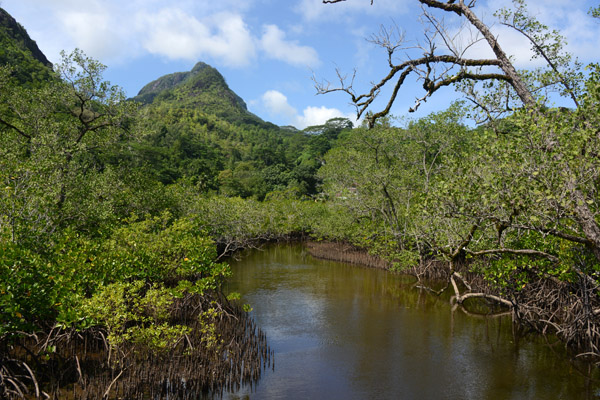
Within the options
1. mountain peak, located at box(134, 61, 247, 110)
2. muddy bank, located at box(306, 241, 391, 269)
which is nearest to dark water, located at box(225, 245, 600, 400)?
muddy bank, located at box(306, 241, 391, 269)

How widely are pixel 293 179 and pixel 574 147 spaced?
52.5m

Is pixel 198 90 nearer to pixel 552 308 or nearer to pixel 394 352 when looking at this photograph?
pixel 394 352

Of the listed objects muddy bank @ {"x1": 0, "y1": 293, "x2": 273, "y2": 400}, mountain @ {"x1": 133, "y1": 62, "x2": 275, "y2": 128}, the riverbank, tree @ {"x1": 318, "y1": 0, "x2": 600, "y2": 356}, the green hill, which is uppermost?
mountain @ {"x1": 133, "y1": 62, "x2": 275, "y2": 128}

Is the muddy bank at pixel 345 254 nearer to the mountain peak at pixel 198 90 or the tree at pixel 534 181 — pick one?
the tree at pixel 534 181

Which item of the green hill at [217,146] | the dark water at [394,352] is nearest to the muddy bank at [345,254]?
the dark water at [394,352]

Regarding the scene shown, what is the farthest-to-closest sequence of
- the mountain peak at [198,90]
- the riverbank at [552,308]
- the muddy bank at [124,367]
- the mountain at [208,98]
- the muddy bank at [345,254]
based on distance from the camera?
the mountain peak at [198,90] → the mountain at [208,98] → the muddy bank at [345,254] → the riverbank at [552,308] → the muddy bank at [124,367]

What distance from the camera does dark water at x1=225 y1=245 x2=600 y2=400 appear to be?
9281mm

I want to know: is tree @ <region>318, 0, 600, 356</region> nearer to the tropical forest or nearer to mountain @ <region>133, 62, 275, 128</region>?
the tropical forest

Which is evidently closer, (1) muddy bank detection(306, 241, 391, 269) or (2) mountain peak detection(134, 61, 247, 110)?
(1) muddy bank detection(306, 241, 391, 269)

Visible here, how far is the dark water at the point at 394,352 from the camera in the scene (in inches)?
365

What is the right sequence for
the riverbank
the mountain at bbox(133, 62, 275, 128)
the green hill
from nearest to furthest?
1. the riverbank
2. the green hill
3. the mountain at bbox(133, 62, 275, 128)

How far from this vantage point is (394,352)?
11594 millimetres

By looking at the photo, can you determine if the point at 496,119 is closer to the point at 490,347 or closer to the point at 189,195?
the point at 490,347

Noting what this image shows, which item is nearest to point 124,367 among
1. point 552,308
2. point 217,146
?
point 552,308
